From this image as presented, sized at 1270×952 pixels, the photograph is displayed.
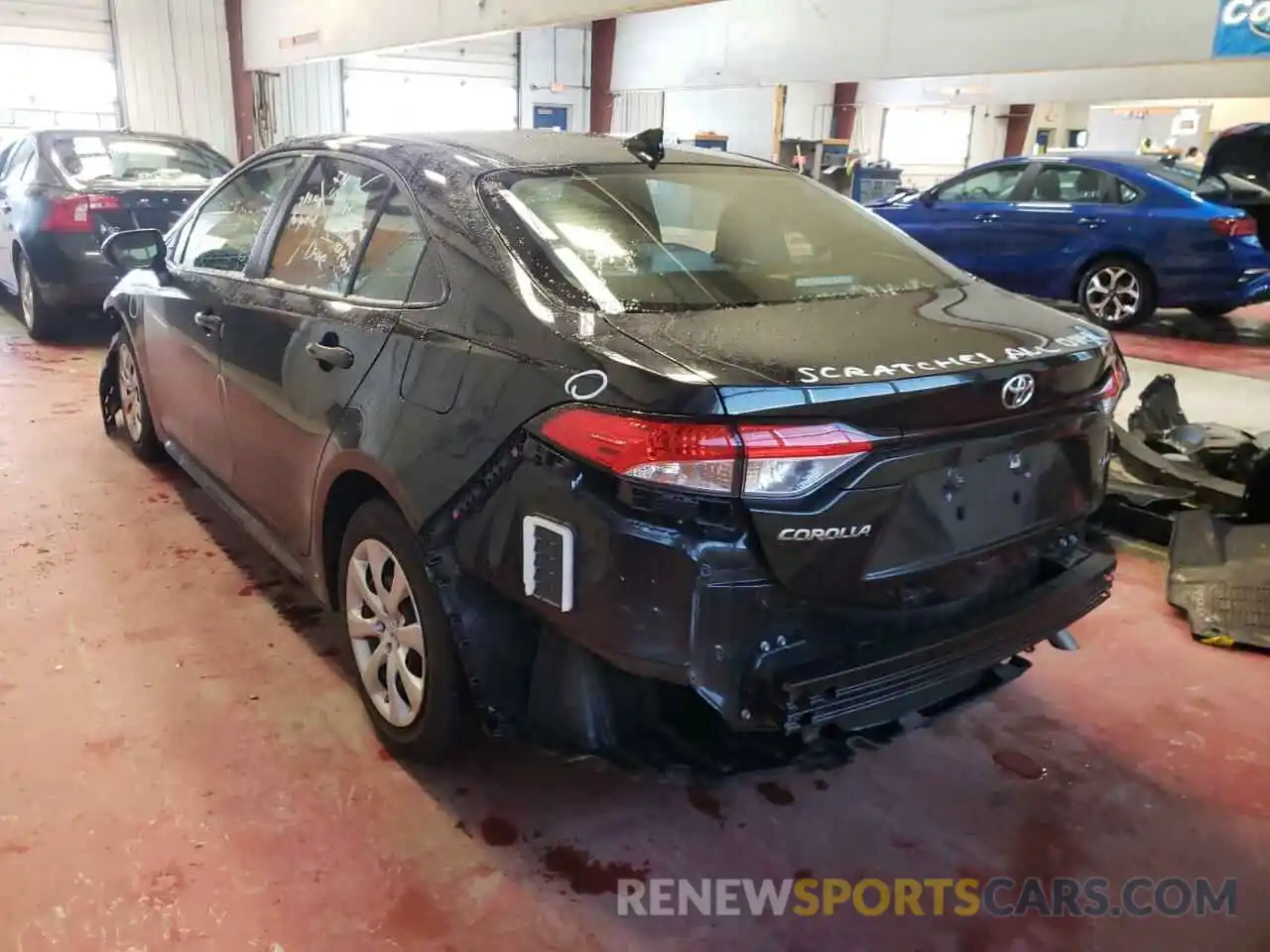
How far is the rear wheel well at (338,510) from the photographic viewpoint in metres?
2.29

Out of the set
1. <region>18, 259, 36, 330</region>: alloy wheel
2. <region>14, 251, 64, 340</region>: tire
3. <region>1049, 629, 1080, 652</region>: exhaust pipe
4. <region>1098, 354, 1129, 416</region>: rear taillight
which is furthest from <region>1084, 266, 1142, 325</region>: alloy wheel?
<region>18, 259, 36, 330</region>: alloy wheel

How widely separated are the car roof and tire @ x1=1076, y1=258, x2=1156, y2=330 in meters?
6.28

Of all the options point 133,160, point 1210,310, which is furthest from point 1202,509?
point 133,160

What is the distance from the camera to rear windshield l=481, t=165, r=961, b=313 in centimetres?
200

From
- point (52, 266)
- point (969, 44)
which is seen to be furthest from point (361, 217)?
point (969, 44)

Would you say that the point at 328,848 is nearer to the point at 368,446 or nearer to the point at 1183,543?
the point at 368,446

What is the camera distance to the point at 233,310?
113 inches

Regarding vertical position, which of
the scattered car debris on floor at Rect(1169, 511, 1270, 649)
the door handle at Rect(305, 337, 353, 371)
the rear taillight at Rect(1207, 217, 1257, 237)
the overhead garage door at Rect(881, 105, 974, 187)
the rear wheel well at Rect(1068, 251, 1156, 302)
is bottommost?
the scattered car debris on floor at Rect(1169, 511, 1270, 649)

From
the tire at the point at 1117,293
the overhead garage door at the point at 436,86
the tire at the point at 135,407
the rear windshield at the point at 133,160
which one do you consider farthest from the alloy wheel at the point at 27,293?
the overhead garage door at the point at 436,86

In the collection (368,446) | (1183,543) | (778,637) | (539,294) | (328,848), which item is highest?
(539,294)

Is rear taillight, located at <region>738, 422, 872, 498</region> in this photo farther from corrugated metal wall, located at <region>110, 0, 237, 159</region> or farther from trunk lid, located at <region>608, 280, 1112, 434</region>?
corrugated metal wall, located at <region>110, 0, 237, 159</region>

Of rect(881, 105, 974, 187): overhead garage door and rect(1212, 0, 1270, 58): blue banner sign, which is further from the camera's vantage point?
rect(881, 105, 974, 187): overhead garage door

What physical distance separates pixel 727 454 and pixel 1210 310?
28.1 feet

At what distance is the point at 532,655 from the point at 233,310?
154 cm
